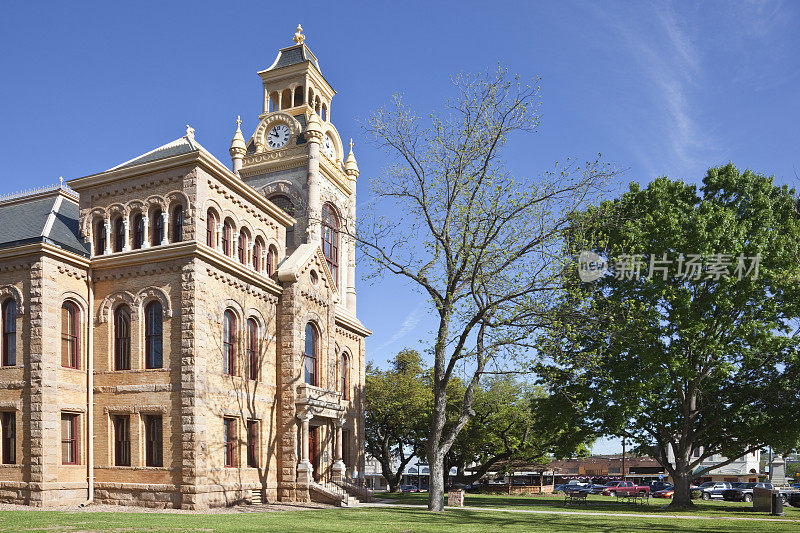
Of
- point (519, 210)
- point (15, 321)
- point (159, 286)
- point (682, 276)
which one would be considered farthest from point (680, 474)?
point (15, 321)

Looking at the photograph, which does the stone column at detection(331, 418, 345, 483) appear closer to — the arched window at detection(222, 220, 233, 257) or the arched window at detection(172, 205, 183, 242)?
the arched window at detection(222, 220, 233, 257)

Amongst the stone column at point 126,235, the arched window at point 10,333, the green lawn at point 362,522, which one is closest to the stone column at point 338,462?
the green lawn at point 362,522

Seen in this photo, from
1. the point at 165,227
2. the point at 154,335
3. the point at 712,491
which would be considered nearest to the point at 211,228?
the point at 165,227

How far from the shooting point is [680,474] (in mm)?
33250

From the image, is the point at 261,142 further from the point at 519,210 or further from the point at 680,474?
the point at 680,474

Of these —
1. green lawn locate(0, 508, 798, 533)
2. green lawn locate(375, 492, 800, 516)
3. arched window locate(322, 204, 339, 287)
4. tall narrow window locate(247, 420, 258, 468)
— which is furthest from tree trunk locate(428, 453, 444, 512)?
arched window locate(322, 204, 339, 287)

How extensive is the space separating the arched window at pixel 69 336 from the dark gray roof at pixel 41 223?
227 cm

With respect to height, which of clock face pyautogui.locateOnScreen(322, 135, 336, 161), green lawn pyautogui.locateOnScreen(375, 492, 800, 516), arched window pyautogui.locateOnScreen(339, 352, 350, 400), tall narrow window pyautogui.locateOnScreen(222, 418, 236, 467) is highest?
clock face pyautogui.locateOnScreen(322, 135, 336, 161)

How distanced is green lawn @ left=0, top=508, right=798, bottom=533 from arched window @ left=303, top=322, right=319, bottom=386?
8.36 meters

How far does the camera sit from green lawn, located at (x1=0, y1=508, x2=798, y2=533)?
667 inches

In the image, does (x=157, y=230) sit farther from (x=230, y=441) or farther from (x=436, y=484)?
(x=436, y=484)

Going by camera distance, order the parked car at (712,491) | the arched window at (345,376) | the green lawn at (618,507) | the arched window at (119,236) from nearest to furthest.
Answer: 1. the arched window at (119,236)
2. the green lawn at (618,507)
3. the arched window at (345,376)
4. the parked car at (712,491)

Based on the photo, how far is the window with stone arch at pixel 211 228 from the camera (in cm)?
2686

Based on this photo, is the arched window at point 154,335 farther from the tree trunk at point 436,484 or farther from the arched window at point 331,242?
the arched window at point 331,242
